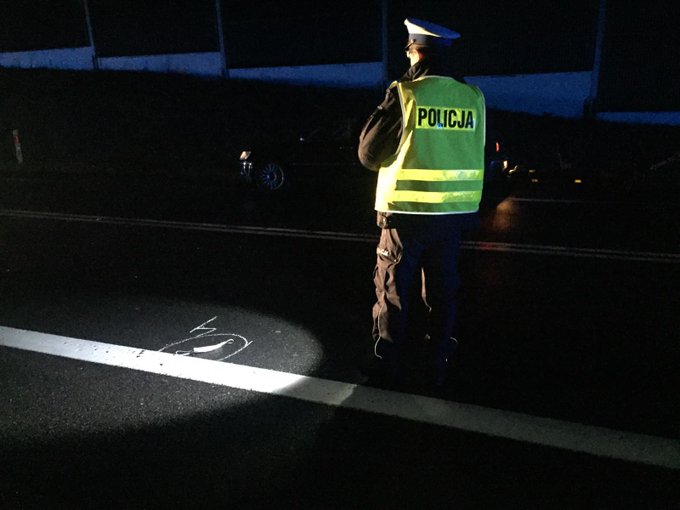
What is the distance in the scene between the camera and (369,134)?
3.17 meters

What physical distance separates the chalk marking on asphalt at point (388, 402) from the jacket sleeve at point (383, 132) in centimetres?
137

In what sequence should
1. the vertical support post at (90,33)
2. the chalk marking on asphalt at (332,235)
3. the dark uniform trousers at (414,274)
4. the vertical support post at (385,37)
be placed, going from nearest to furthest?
1. the dark uniform trousers at (414,274)
2. the chalk marking on asphalt at (332,235)
3. the vertical support post at (385,37)
4. the vertical support post at (90,33)

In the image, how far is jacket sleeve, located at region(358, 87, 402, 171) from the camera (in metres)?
3.07

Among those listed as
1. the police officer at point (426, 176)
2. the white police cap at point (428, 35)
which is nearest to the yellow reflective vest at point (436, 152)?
the police officer at point (426, 176)

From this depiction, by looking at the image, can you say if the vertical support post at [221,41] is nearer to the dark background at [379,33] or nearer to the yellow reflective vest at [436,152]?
the dark background at [379,33]

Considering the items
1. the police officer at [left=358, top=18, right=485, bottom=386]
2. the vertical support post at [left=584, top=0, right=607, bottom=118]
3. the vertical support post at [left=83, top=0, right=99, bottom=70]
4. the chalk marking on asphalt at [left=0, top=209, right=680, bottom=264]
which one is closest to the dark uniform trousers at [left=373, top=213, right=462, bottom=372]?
the police officer at [left=358, top=18, right=485, bottom=386]

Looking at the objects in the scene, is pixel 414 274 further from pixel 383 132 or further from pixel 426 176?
pixel 383 132

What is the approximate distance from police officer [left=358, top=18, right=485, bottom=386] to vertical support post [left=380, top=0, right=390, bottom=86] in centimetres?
1798

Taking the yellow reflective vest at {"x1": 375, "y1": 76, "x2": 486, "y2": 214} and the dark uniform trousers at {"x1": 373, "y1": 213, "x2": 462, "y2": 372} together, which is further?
the dark uniform trousers at {"x1": 373, "y1": 213, "x2": 462, "y2": 372}

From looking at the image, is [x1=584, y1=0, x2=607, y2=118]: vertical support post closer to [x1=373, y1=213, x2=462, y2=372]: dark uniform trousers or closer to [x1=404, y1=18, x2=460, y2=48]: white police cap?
[x1=373, y1=213, x2=462, y2=372]: dark uniform trousers

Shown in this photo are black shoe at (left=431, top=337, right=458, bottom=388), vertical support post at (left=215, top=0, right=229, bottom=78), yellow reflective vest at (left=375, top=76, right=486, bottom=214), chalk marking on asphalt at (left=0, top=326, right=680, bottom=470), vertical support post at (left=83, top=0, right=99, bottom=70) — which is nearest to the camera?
chalk marking on asphalt at (left=0, top=326, right=680, bottom=470)

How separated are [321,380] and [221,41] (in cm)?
2179

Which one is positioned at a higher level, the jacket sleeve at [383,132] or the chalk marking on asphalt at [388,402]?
the jacket sleeve at [383,132]

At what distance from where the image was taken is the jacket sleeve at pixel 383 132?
307 cm
